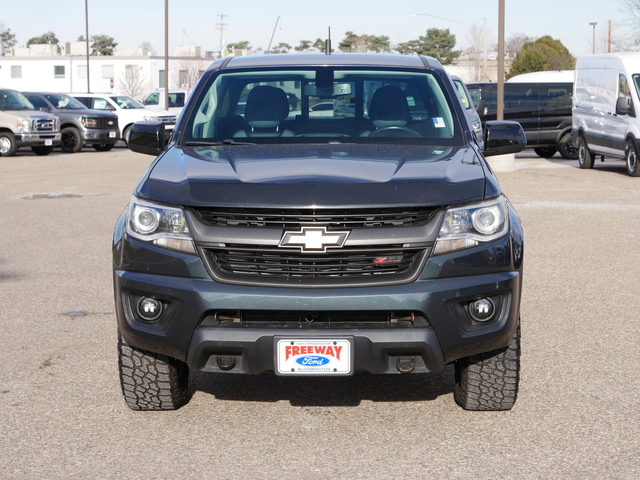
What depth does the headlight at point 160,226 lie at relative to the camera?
450cm

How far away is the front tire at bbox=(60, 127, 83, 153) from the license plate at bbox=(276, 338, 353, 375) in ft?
86.2

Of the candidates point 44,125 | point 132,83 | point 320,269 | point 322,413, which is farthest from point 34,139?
point 132,83

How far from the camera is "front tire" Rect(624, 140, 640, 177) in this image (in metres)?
18.9

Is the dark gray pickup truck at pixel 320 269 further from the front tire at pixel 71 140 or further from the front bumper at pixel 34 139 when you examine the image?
the front tire at pixel 71 140

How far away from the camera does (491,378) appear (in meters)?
4.94

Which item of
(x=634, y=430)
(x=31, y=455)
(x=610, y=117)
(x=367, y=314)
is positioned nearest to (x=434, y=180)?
(x=367, y=314)

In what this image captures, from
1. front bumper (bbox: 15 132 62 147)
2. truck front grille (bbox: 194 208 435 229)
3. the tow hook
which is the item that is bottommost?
the tow hook

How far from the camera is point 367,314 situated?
4398mm

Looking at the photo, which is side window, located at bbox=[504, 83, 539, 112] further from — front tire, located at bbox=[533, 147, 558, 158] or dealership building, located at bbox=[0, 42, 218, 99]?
dealership building, located at bbox=[0, 42, 218, 99]

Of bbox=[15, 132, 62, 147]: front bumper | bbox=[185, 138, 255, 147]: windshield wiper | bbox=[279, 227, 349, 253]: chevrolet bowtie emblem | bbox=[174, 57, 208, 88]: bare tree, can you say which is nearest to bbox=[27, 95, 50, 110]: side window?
bbox=[15, 132, 62, 147]: front bumper

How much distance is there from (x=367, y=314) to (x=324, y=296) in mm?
209

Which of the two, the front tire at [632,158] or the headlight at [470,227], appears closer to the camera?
the headlight at [470,227]

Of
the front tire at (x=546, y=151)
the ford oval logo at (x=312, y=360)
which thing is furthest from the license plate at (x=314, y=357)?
the front tire at (x=546, y=151)

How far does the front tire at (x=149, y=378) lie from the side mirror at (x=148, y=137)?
149 cm
